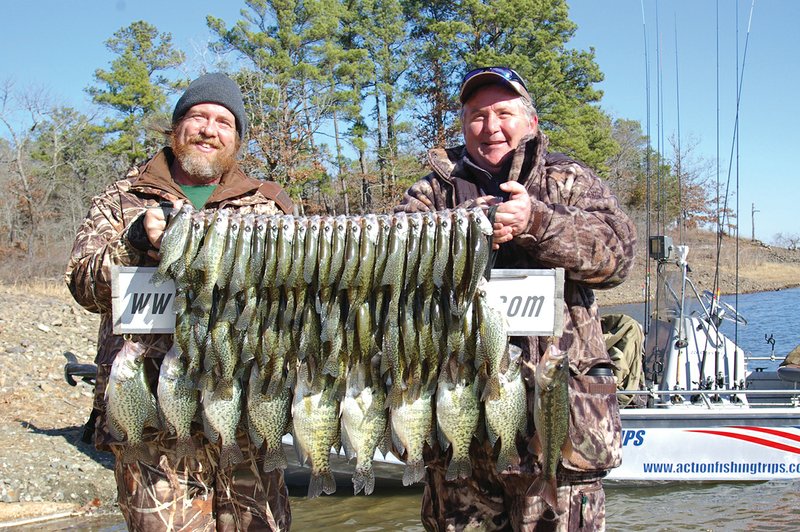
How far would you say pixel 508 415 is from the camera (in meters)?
3.14

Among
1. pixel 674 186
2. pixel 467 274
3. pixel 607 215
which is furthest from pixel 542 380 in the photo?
pixel 674 186

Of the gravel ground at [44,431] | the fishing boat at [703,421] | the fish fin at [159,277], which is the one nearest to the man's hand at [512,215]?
the fish fin at [159,277]

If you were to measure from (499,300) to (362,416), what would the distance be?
750 millimetres

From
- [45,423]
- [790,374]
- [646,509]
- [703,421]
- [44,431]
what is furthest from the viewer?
[45,423]

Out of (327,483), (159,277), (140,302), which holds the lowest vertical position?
(327,483)

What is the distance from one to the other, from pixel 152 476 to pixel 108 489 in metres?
5.01

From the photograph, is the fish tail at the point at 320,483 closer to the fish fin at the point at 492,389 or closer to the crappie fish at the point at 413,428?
the crappie fish at the point at 413,428

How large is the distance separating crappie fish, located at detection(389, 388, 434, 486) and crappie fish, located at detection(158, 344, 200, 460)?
87cm

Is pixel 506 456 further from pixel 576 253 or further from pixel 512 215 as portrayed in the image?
pixel 512 215

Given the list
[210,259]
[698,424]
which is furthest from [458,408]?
[698,424]

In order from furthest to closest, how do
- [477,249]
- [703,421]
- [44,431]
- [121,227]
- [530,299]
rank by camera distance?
[44,431] → [703,421] → [121,227] → [530,299] → [477,249]

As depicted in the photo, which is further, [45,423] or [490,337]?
[45,423]

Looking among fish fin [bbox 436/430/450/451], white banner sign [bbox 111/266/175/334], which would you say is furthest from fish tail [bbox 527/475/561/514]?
white banner sign [bbox 111/266/175/334]

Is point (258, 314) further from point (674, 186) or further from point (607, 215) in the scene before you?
point (674, 186)
